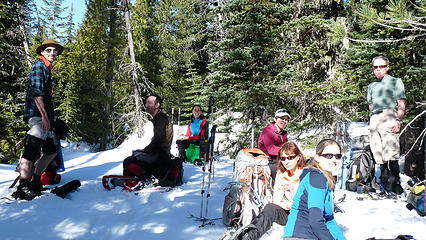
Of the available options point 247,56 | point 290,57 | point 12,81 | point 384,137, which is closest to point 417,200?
point 384,137

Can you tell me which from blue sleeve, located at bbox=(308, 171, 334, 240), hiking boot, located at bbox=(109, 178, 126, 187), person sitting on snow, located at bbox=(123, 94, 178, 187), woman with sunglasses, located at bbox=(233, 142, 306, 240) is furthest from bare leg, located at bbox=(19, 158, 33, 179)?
blue sleeve, located at bbox=(308, 171, 334, 240)

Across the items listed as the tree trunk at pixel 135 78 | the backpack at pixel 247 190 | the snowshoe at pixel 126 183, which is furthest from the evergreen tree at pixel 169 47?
the backpack at pixel 247 190

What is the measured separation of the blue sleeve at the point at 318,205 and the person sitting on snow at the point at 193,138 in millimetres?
6592

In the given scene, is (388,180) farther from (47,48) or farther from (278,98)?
(47,48)

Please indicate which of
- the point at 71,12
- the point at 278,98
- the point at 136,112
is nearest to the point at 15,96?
the point at 136,112

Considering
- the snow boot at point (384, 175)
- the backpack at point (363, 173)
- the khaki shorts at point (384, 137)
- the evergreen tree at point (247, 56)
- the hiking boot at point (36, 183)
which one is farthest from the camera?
the evergreen tree at point (247, 56)

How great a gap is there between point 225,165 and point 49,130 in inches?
217

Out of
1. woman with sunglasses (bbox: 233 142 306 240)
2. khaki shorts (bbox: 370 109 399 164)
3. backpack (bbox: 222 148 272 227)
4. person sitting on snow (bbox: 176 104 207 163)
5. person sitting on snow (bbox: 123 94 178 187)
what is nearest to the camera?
woman with sunglasses (bbox: 233 142 306 240)

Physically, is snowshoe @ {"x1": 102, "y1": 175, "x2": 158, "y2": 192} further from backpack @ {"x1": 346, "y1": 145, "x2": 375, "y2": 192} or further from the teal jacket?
backpack @ {"x1": 346, "y1": 145, "x2": 375, "y2": 192}

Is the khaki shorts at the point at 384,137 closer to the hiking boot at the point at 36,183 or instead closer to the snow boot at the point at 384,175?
the snow boot at the point at 384,175

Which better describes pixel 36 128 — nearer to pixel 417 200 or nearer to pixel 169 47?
pixel 417 200

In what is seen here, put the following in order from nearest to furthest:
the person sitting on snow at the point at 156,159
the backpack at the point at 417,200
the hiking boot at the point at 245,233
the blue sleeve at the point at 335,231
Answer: the blue sleeve at the point at 335,231
the hiking boot at the point at 245,233
the backpack at the point at 417,200
the person sitting on snow at the point at 156,159

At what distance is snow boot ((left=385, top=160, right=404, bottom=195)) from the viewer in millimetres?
5016

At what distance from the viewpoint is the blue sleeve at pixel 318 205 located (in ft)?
7.43
